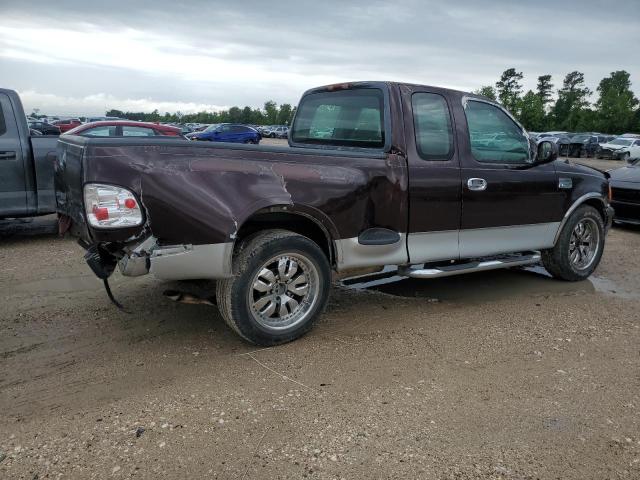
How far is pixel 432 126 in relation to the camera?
472 centimetres

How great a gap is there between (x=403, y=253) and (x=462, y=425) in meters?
1.74

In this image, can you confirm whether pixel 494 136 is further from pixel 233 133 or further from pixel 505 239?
pixel 233 133

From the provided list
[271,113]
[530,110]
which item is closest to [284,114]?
[271,113]

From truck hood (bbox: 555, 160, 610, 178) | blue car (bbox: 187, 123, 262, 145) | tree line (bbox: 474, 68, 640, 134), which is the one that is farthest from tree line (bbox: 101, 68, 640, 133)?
truck hood (bbox: 555, 160, 610, 178)

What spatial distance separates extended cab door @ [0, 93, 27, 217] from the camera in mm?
7066

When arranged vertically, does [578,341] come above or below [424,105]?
below

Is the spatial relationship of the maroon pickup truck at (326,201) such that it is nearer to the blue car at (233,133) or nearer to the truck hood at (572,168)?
the truck hood at (572,168)

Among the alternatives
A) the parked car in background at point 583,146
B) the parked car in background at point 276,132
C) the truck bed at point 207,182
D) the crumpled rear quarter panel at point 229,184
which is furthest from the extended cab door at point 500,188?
the parked car in background at point 276,132

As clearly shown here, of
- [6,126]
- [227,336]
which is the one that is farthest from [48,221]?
A: [227,336]

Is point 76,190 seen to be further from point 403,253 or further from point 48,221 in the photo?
point 48,221

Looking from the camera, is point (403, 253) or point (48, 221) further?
point (48, 221)

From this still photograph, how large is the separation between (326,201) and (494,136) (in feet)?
6.81

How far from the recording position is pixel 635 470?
106 inches

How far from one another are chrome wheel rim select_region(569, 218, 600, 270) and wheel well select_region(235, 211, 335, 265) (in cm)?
310
